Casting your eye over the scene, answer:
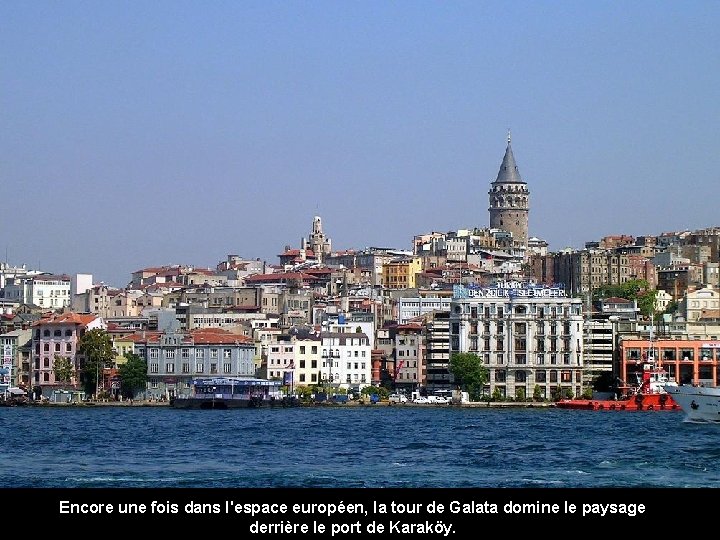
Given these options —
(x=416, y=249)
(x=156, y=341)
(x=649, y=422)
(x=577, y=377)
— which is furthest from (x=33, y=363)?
(x=416, y=249)

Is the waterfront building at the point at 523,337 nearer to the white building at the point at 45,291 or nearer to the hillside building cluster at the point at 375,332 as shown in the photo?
the hillside building cluster at the point at 375,332

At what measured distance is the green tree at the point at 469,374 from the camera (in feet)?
264

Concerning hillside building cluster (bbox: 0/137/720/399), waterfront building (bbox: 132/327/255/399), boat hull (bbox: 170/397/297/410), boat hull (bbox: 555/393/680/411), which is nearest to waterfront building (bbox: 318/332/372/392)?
hillside building cluster (bbox: 0/137/720/399)

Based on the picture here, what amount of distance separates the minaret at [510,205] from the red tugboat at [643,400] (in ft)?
283

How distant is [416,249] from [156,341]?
6401 cm

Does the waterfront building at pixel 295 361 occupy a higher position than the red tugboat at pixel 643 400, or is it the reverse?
the waterfront building at pixel 295 361

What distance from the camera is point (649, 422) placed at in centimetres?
5903

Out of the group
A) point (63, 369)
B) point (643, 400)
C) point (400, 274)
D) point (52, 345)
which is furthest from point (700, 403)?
point (400, 274)

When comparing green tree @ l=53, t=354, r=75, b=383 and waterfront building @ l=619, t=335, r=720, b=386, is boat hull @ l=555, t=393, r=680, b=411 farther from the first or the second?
green tree @ l=53, t=354, r=75, b=383

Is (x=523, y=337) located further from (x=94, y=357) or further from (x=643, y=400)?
(x=94, y=357)

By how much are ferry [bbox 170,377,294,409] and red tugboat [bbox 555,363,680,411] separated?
13304 millimetres

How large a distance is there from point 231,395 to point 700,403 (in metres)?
27.2

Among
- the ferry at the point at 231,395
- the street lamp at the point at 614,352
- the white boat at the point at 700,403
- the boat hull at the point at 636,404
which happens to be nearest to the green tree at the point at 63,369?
the ferry at the point at 231,395
